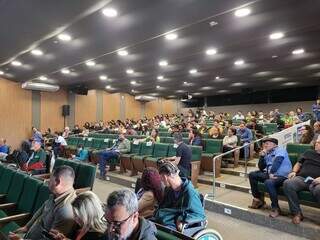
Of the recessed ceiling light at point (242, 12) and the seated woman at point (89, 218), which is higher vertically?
the recessed ceiling light at point (242, 12)

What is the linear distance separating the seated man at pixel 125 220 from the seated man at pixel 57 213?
2.22ft

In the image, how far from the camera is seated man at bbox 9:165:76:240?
2.22 m

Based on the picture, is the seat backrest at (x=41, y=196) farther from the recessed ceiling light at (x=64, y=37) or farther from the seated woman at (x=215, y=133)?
the seated woman at (x=215, y=133)

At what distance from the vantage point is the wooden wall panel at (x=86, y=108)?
1655 cm

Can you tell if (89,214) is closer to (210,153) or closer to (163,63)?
(210,153)

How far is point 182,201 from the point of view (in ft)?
8.57

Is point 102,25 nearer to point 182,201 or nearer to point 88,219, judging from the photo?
point 182,201

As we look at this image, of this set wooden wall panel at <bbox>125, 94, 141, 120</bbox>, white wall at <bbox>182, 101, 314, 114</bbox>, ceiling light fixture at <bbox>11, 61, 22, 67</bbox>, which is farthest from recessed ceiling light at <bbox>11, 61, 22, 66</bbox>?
white wall at <bbox>182, 101, 314, 114</bbox>

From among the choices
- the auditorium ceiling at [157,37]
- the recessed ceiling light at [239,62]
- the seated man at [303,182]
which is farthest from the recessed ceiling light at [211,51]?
the seated man at [303,182]

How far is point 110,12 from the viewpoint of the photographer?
16.9 ft

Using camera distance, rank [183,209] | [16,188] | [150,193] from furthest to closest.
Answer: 1. [16,188]
2. [150,193]
3. [183,209]

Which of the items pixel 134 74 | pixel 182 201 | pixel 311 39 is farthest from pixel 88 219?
pixel 134 74

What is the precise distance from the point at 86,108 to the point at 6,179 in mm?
13067

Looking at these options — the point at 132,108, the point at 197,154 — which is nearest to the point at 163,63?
the point at 197,154
